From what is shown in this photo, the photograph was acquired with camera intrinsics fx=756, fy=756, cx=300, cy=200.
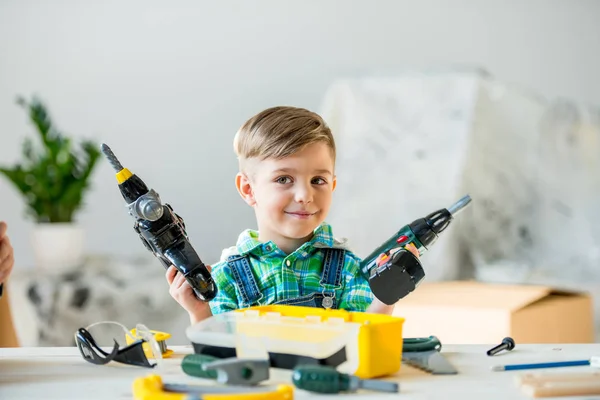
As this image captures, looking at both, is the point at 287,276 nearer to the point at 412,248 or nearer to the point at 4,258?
the point at 412,248

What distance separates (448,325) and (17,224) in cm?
203

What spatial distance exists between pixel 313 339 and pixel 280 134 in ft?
1.63

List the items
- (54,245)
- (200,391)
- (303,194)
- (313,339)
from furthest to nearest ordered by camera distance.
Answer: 1. (54,245)
2. (303,194)
3. (313,339)
4. (200,391)

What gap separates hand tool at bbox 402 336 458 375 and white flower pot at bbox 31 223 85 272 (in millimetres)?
2380

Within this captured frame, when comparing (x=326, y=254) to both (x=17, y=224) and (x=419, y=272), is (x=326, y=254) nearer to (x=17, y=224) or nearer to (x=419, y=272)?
(x=419, y=272)

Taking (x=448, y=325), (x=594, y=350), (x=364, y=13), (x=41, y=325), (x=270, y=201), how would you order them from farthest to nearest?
(x=364, y=13), (x=41, y=325), (x=448, y=325), (x=270, y=201), (x=594, y=350)

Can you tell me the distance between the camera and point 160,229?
104 centimetres

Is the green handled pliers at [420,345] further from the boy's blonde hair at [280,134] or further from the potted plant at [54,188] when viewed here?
the potted plant at [54,188]

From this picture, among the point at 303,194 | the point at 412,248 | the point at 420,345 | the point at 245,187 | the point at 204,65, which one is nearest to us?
the point at 420,345

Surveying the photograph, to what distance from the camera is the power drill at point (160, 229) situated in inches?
39.9

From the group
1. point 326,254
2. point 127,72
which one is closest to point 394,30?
point 127,72

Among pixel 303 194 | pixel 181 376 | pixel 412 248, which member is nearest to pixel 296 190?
pixel 303 194

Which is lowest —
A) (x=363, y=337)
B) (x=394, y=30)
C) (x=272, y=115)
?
(x=363, y=337)

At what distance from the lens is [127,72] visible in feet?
11.1
